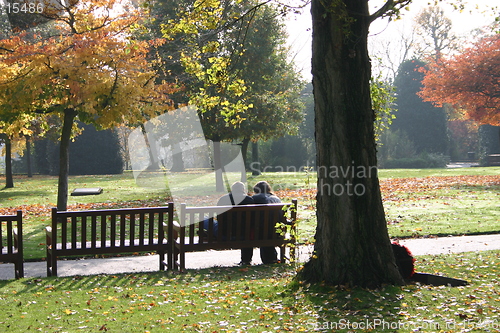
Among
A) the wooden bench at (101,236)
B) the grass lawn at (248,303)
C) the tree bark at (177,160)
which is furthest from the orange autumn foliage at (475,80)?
the tree bark at (177,160)

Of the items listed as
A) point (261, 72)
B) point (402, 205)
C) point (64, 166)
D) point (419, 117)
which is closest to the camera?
point (64, 166)

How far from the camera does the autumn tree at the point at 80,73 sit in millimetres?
13047

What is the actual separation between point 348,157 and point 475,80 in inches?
879

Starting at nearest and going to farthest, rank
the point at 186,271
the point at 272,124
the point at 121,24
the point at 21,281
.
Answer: the point at 21,281
the point at 186,271
the point at 121,24
the point at 272,124

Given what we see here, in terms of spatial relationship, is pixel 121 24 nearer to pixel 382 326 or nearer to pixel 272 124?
pixel 272 124

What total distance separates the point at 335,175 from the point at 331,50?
1367 mm

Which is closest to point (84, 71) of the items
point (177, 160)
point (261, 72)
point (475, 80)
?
point (261, 72)

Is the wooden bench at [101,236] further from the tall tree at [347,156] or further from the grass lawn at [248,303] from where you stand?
the tall tree at [347,156]

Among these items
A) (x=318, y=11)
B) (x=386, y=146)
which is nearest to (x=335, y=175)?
(x=318, y=11)

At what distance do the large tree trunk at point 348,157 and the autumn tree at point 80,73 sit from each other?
7632 millimetres

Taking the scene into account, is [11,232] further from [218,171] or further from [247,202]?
[218,171]

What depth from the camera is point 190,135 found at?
41.7 m

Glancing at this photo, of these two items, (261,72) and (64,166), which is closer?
(64,166)

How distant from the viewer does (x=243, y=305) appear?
5363 millimetres
